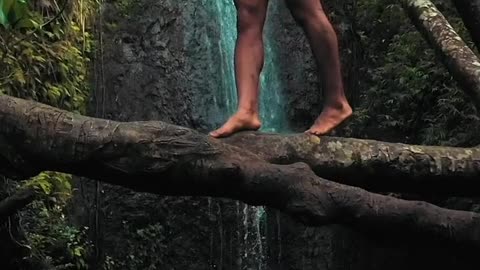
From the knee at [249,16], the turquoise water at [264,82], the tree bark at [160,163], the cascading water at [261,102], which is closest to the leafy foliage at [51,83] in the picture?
the cascading water at [261,102]

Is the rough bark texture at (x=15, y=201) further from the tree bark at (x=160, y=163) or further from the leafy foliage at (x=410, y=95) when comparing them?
the leafy foliage at (x=410, y=95)

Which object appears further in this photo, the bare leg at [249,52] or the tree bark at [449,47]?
the tree bark at [449,47]

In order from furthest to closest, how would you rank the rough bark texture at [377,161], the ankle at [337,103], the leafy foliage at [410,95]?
the leafy foliage at [410,95], the ankle at [337,103], the rough bark texture at [377,161]

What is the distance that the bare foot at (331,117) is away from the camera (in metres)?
2.91

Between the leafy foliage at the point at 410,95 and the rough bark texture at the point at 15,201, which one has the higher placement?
the leafy foliage at the point at 410,95

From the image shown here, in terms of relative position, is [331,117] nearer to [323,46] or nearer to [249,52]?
[323,46]

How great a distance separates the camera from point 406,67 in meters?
6.46

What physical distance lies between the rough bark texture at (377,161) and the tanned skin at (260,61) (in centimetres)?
12

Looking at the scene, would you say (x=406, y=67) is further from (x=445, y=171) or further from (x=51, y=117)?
(x=51, y=117)

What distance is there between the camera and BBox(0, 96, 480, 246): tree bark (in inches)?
90.0

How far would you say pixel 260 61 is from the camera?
287 cm

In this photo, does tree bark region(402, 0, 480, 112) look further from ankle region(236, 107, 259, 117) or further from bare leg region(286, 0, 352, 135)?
ankle region(236, 107, 259, 117)

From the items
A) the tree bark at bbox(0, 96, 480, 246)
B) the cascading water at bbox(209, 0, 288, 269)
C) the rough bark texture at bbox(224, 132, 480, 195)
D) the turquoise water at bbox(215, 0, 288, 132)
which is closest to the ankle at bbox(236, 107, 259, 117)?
the rough bark texture at bbox(224, 132, 480, 195)

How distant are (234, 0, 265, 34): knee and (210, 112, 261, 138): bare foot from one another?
0.32 meters
